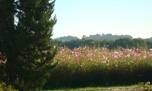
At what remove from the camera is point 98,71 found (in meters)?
11.2

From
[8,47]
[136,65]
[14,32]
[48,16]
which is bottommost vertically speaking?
[136,65]

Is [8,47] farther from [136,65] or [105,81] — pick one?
[136,65]

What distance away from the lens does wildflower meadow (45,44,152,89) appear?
1079 centimetres

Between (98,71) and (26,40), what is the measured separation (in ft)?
17.7

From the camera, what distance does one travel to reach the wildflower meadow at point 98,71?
425 inches

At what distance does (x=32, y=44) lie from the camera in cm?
729

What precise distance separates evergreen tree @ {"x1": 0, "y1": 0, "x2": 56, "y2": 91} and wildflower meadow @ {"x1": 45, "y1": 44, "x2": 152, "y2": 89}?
10.4 ft

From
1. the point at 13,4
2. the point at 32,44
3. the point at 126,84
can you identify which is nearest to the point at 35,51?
the point at 32,44

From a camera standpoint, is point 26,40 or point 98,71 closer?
point 26,40

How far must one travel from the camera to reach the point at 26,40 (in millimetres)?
6992

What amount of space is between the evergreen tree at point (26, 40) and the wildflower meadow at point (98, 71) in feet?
10.4

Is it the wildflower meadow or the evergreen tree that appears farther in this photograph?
→ the wildflower meadow

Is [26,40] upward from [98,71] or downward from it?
upward

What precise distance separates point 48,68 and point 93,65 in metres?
4.35
